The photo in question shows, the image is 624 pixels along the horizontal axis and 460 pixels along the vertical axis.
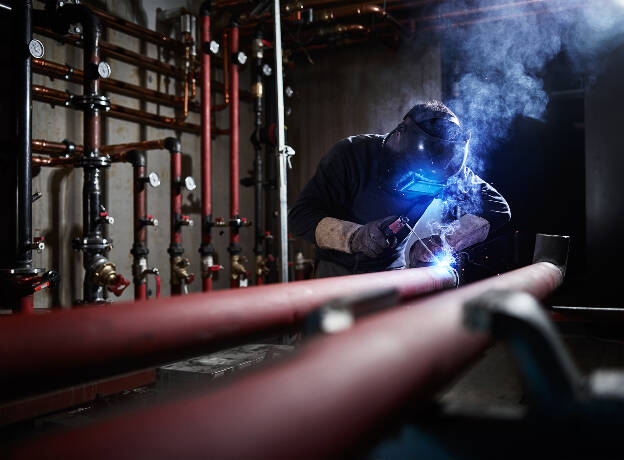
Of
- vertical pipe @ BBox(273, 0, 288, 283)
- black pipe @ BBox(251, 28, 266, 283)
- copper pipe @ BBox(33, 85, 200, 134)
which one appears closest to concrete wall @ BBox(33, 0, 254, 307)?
copper pipe @ BBox(33, 85, 200, 134)

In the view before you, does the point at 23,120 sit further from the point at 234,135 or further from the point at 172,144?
the point at 234,135

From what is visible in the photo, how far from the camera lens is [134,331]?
64 cm

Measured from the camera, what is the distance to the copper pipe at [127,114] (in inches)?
108

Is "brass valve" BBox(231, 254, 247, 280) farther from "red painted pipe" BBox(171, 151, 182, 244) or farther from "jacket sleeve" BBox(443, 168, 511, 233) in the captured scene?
"jacket sleeve" BBox(443, 168, 511, 233)

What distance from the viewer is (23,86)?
2.12 meters

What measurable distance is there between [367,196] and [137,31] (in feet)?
7.50

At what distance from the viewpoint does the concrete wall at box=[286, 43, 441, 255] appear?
4.04m

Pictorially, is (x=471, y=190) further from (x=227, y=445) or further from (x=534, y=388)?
(x=227, y=445)

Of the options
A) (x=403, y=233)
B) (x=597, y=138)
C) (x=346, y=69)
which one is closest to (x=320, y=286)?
(x=403, y=233)

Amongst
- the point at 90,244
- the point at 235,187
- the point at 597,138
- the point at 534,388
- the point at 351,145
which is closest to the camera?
the point at 534,388

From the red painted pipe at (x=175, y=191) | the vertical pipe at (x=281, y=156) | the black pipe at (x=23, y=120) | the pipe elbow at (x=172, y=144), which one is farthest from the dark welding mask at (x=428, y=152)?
the red painted pipe at (x=175, y=191)

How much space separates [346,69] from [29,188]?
295cm

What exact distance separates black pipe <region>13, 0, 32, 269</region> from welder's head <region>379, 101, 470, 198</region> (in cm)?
156

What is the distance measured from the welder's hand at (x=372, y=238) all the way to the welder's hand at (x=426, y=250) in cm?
24
